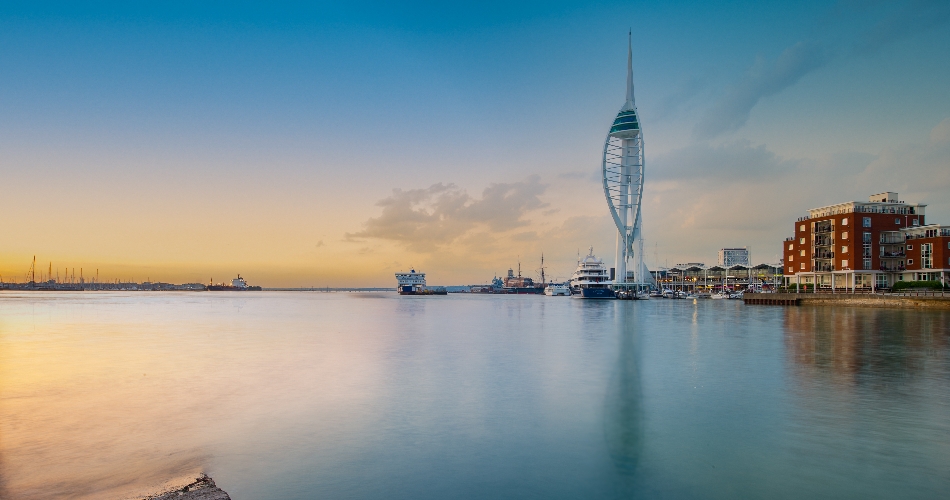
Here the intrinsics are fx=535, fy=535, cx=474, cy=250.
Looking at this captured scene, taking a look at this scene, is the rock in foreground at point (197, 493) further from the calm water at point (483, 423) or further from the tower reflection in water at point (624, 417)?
the tower reflection in water at point (624, 417)

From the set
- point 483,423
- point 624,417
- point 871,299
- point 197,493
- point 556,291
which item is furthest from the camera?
point 556,291

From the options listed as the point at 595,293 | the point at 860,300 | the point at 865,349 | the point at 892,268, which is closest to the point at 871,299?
the point at 860,300

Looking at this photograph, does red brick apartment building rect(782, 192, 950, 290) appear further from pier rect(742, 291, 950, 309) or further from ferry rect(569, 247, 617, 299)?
ferry rect(569, 247, 617, 299)

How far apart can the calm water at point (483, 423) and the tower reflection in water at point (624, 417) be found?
0.07 meters

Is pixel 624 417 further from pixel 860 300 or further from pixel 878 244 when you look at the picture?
pixel 878 244

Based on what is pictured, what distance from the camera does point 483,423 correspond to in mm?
13234

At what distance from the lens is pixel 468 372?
2086 centimetres

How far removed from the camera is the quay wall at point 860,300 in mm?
59062

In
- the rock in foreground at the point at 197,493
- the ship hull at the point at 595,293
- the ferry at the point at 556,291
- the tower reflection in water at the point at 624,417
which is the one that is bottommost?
the ferry at the point at 556,291

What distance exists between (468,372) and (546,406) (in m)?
A: 6.16

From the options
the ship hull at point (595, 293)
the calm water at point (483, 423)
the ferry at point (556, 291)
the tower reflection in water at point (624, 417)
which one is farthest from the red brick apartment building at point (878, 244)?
the ferry at point (556, 291)

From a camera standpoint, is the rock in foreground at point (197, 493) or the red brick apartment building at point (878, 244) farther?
the red brick apartment building at point (878, 244)

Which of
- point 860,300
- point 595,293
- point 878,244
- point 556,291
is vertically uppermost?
point 878,244

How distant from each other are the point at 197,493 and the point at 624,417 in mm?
10153
